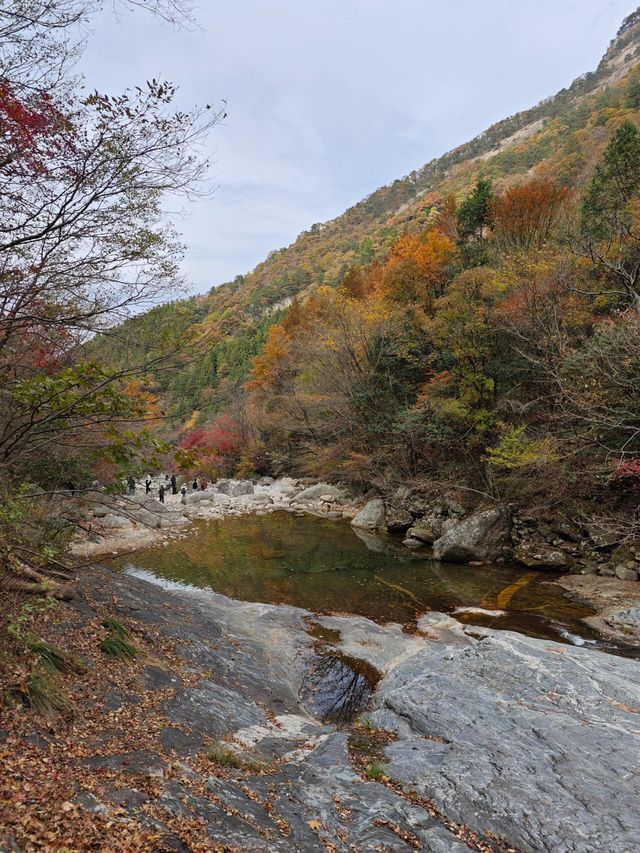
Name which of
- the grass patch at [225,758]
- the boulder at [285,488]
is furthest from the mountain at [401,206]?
the boulder at [285,488]

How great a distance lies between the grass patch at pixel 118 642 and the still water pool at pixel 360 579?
5531 millimetres

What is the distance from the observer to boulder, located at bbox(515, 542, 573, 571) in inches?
539

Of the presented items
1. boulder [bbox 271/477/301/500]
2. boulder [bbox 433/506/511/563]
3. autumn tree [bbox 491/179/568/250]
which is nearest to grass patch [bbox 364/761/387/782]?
boulder [bbox 433/506/511/563]

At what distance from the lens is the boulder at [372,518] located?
20500 millimetres

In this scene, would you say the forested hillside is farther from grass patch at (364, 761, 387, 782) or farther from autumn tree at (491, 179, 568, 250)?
grass patch at (364, 761, 387, 782)

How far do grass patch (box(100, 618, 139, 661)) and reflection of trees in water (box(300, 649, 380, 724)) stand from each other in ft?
8.98

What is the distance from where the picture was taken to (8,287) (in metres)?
3.48

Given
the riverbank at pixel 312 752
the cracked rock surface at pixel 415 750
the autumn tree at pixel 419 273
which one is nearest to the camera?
the riverbank at pixel 312 752

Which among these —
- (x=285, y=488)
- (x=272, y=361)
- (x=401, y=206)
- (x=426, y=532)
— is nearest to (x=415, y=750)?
(x=426, y=532)

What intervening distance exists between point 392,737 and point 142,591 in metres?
5.74

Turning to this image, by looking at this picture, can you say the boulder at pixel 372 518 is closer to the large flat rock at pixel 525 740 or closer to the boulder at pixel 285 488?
the boulder at pixel 285 488

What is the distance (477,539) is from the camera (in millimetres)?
14875

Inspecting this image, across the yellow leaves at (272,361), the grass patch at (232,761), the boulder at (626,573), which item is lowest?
the boulder at (626,573)

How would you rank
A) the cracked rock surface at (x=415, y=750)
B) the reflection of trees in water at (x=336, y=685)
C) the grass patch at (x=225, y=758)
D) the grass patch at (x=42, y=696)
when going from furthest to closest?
the reflection of trees in water at (x=336, y=685), the grass patch at (x=225, y=758), the grass patch at (x=42, y=696), the cracked rock surface at (x=415, y=750)
